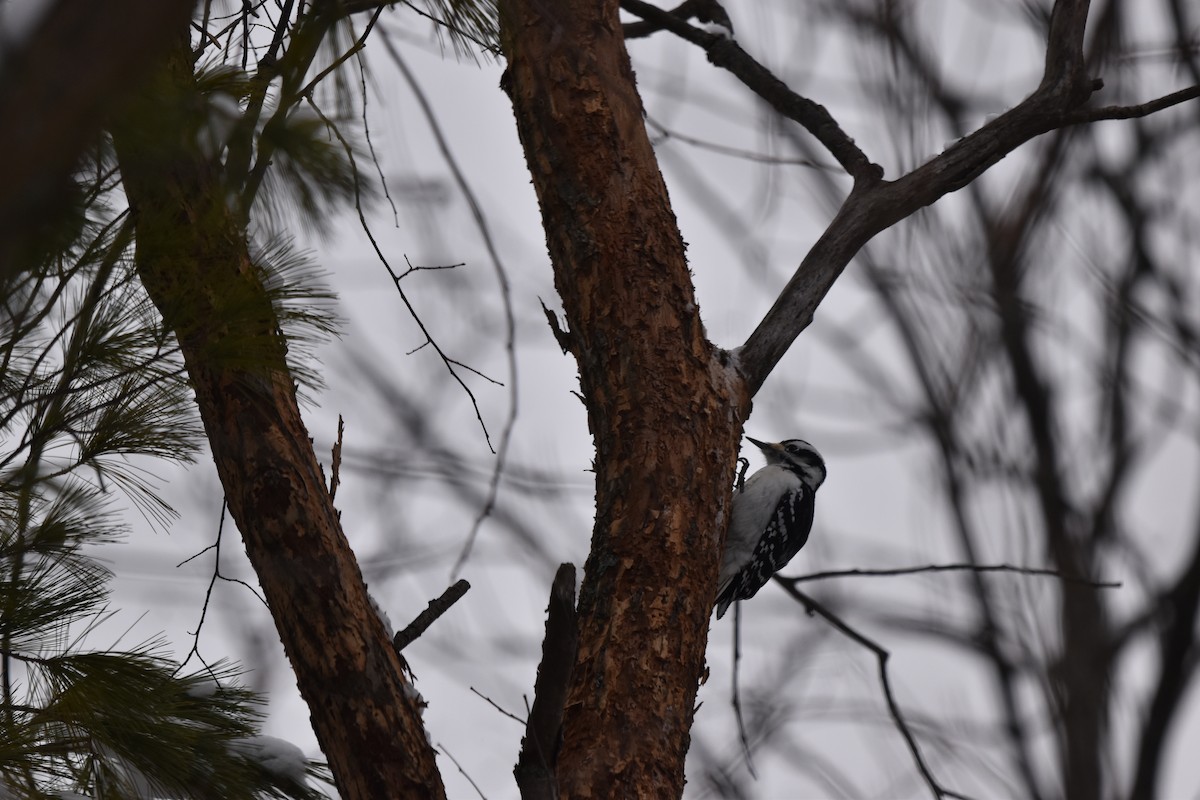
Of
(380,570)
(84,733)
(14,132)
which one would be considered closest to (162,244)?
(84,733)

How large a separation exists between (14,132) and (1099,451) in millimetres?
1758

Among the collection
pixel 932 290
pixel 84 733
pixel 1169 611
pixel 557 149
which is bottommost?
pixel 84 733

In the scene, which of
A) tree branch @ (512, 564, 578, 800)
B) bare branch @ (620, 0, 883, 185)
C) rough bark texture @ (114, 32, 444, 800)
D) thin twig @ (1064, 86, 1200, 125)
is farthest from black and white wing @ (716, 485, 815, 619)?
tree branch @ (512, 564, 578, 800)

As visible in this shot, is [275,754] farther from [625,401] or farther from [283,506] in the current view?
[625,401]

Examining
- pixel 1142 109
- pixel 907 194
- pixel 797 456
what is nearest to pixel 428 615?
pixel 907 194

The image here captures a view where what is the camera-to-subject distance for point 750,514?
529 centimetres

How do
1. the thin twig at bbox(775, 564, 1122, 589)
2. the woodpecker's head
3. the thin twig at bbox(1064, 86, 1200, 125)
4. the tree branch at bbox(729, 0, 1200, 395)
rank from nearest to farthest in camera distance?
the thin twig at bbox(775, 564, 1122, 589)
the thin twig at bbox(1064, 86, 1200, 125)
the tree branch at bbox(729, 0, 1200, 395)
the woodpecker's head

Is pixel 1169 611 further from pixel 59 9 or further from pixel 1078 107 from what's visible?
pixel 1078 107

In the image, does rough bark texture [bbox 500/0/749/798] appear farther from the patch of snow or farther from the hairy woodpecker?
the hairy woodpecker

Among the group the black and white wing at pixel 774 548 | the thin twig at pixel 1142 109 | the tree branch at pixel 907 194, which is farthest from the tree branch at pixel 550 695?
the black and white wing at pixel 774 548

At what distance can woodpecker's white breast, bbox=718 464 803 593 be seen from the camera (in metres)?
5.11

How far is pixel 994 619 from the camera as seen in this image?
2.07m

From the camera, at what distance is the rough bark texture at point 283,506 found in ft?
7.23

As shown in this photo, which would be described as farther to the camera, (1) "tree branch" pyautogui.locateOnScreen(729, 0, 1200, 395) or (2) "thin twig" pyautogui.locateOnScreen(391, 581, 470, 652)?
(1) "tree branch" pyautogui.locateOnScreen(729, 0, 1200, 395)
